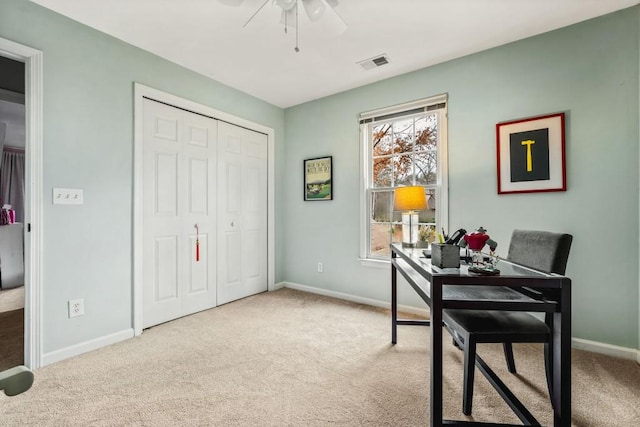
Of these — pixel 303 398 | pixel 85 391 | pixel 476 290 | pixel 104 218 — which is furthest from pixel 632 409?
pixel 104 218

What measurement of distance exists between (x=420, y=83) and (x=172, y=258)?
307 cm

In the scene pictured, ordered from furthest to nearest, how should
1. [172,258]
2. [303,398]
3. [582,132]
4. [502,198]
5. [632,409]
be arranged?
[172,258], [502,198], [582,132], [303,398], [632,409]

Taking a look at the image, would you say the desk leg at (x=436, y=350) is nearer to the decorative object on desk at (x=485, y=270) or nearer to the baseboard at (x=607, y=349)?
the decorative object on desk at (x=485, y=270)

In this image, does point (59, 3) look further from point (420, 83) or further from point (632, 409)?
point (632, 409)

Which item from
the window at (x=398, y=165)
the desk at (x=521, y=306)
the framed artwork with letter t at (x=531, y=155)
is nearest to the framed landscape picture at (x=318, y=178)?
the window at (x=398, y=165)

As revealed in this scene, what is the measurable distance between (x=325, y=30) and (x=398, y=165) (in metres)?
1.53

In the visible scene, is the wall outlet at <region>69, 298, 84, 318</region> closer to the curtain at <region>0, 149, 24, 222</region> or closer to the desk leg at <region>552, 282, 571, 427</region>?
the desk leg at <region>552, 282, 571, 427</region>

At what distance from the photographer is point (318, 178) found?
376 centimetres

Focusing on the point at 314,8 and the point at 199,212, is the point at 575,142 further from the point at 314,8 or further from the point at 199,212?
the point at 199,212

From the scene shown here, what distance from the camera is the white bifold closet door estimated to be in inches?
108

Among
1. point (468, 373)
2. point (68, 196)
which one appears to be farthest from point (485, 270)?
point (68, 196)

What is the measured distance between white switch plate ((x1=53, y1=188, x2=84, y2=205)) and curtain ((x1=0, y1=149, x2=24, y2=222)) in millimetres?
5633

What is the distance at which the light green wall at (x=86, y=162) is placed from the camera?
2088 mm

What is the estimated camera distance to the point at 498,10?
215cm
